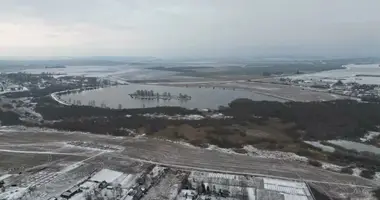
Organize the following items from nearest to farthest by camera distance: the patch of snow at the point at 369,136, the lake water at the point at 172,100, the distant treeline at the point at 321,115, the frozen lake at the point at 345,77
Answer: the patch of snow at the point at 369,136, the distant treeline at the point at 321,115, the lake water at the point at 172,100, the frozen lake at the point at 345,77

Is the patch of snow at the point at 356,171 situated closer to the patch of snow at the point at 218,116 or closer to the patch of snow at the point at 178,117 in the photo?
the patch of snow at the point at 218,116

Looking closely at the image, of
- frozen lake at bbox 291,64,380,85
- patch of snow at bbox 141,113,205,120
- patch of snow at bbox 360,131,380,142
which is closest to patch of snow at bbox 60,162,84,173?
patch of snow at bbox 141,113,205,120

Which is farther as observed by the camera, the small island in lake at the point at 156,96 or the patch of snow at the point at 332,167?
the small island in lake at the point at 156,96

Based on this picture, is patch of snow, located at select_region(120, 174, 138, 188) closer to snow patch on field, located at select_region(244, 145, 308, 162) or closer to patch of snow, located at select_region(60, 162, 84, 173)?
patch of snow, located at select_region(60, 162, 84, 173)

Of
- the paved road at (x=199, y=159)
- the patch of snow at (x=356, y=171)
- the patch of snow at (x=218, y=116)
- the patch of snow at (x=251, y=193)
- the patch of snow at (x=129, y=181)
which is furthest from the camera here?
the patch of snow at (x=218, y=116)

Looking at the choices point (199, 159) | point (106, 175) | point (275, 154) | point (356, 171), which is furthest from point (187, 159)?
point (356, 171)

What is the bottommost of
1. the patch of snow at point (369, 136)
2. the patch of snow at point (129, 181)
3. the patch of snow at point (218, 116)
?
the patch of snow at point (129, 181)

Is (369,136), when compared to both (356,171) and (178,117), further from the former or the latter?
(178,117)

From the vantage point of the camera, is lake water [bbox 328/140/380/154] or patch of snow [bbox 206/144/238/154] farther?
lake water [bbox 328/140/380/154]

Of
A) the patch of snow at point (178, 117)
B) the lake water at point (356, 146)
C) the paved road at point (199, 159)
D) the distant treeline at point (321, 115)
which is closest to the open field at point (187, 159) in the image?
the paved road at point (199, 159)
